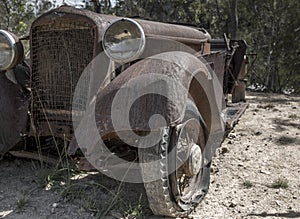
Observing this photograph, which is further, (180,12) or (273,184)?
(180,12)

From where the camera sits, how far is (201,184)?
3000 millimetres

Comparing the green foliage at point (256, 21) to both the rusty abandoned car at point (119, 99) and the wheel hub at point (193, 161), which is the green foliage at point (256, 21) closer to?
the rusty abandoned car at point (119, 99)

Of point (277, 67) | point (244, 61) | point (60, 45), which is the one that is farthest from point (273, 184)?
point (277, 67)

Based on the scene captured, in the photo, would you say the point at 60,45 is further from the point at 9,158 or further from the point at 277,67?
the point at 277,67

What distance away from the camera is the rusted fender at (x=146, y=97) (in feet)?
7.39

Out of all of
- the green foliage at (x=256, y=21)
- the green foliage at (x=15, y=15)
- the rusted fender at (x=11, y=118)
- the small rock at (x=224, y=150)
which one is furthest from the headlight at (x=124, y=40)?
the green foliage at (x=256, y=21)

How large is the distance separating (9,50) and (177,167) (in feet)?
5.37

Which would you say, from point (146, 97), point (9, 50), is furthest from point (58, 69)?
point (146, 97)

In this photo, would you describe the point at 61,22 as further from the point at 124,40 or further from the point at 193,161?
the point at 193,161

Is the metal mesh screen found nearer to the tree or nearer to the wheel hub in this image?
the wheel hub

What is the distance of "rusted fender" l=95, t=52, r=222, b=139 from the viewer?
2252 mm

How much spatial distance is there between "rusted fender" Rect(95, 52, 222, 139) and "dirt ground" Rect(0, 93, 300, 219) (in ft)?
2.01

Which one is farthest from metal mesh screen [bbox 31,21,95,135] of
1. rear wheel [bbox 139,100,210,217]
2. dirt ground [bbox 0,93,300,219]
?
rear wheel [bbox 139,100,210,217]

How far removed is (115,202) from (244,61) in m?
3.89
